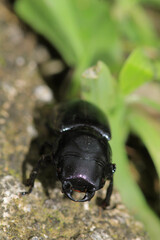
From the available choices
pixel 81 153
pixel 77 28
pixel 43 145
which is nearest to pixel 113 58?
pixel 77 28

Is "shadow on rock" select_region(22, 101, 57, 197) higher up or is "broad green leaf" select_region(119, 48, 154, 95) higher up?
"broad green leaf" select_region(119, 48, 154, 95)

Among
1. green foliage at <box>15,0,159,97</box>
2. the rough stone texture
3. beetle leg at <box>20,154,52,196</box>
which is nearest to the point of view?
the rough stone texture

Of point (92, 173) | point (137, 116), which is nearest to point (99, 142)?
point (92, 173)

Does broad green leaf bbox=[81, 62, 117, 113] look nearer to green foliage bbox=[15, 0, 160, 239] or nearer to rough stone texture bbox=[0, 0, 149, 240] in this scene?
green foliage bbox=[15, 0, 160, 239]

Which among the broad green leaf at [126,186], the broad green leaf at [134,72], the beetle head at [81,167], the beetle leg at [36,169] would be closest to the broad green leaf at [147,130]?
the broad green leaf at [126,186]

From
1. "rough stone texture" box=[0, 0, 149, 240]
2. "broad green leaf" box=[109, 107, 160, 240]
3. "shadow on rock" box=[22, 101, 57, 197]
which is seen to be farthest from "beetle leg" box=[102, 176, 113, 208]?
"shadow on rock" box=[22, 101, 57, 197]

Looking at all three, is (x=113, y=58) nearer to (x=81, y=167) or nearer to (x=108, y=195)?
(x=108, y=195)
